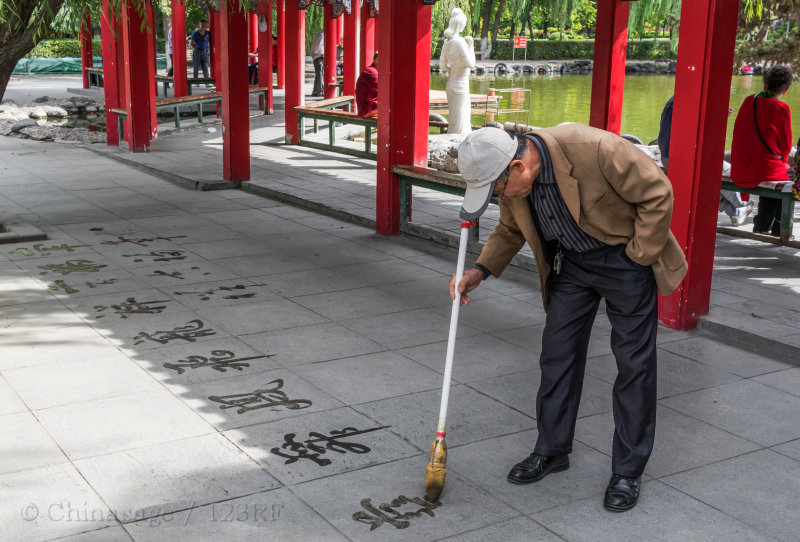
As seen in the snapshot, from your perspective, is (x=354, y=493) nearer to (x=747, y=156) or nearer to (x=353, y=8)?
(x=747, y=156)

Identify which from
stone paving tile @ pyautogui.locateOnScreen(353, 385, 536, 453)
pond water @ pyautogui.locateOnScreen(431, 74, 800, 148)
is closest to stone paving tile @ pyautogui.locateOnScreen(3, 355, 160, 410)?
stone paving tile @ pyautogui.locateOnScreen(353, 385, 536, 453)

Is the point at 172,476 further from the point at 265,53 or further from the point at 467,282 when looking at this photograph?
the point at 265,53

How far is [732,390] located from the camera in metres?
5.24

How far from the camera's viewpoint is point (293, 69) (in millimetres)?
17062

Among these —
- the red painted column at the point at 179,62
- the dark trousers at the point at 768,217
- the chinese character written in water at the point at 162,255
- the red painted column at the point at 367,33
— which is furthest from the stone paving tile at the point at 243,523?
the red painted column at the point at 179,62

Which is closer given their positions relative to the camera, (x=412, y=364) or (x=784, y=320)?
(x=412, y=364)

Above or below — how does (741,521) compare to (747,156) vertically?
below

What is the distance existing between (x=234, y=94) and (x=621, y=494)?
9.38 meters

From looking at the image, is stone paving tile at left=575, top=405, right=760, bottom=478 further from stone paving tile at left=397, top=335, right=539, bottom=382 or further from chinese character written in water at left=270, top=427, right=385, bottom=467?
chinese character written in water at left=270, top=427, right=385, bottom=467

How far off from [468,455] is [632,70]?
48.3 m

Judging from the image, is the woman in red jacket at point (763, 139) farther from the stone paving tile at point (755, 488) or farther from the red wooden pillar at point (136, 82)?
the red wooden pillar at point (136, 82)

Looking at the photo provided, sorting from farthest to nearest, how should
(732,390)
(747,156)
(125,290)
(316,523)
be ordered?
(747,156), (125,290), (732,390), (316,523)

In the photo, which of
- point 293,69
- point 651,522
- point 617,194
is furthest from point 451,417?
point 293,69

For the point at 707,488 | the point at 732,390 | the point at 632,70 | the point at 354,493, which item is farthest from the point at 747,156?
the point at 632,70
